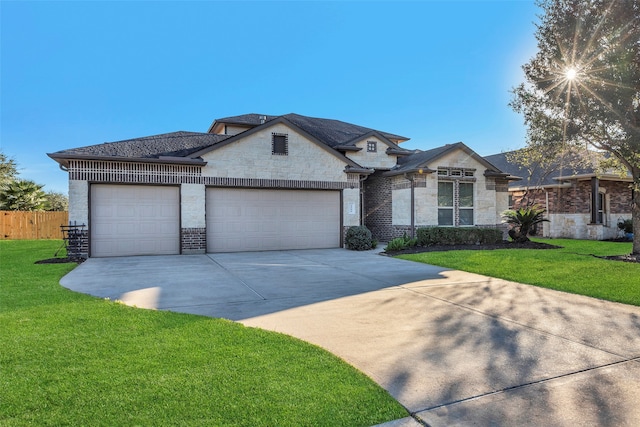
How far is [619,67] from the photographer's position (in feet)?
30.9

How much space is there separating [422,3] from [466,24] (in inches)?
70.4

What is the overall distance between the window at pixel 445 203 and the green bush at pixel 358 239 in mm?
3673

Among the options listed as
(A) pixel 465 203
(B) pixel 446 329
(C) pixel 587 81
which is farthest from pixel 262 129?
(B) pixel 446 329

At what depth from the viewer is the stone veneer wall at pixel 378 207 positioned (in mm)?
17031

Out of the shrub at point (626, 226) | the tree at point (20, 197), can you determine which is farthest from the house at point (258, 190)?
the tree at point (20, 197)

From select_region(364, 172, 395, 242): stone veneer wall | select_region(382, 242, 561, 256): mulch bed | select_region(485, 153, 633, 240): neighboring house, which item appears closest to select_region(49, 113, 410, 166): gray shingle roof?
select_region(364, 172, 395, 242): stone veneer wall

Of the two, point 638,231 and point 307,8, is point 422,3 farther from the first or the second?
point 638,231

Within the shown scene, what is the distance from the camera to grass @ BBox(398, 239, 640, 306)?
269 inches

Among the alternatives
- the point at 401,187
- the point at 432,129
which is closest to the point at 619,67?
the point at 401,187

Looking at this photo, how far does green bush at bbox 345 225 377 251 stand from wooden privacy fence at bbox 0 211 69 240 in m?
18.9

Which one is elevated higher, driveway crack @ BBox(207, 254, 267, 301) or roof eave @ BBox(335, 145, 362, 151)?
roof eave @ BBox(335, 145, 362, 151)

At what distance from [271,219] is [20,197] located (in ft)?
69.3

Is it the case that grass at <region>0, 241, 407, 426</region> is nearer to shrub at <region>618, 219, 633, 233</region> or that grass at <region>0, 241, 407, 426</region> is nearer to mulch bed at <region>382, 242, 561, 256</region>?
mulch bed at <region>382, 242, 561, 256</region>

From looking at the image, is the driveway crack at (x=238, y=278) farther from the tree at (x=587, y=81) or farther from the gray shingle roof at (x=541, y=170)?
the gray shingle roof at (x=541, y=170)
